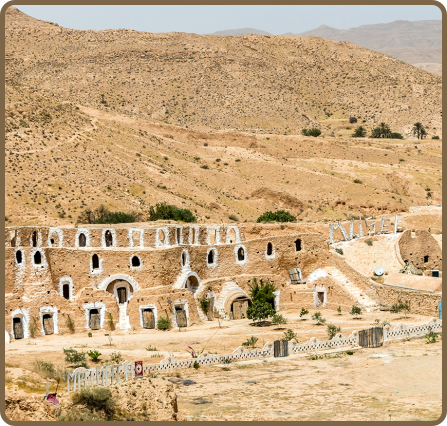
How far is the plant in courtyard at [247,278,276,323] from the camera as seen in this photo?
145 feet

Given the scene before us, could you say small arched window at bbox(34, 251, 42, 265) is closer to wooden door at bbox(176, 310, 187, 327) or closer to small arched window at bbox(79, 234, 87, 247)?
small arched window at bbox(79, 234, 87, 247)

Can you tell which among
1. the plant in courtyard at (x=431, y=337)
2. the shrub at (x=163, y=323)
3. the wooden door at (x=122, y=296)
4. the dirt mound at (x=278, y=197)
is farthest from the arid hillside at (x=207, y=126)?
the plant in courtyard at (x=431, y=337)

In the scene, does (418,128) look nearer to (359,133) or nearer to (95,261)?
(359,133)

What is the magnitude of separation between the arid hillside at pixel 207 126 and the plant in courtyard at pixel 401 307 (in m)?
26.8

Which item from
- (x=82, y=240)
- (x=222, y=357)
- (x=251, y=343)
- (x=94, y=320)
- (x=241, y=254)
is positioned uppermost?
(x=82, y=240)

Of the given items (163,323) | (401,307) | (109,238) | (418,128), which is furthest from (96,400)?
(418,128)

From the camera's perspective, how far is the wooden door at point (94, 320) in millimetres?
43062

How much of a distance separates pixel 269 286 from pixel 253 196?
3623cm

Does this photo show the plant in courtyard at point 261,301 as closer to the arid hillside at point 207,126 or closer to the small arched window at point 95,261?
the small arched window at point 95,261

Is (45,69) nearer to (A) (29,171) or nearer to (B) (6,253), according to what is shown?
(A) (29,171)

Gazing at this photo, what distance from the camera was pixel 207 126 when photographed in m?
125

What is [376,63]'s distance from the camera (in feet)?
530

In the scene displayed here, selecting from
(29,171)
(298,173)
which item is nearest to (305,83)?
(298,173)

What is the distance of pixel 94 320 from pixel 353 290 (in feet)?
56.9
